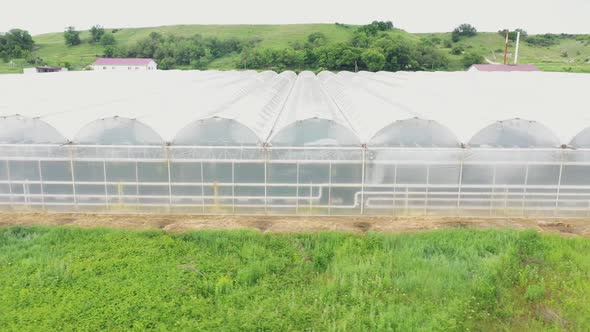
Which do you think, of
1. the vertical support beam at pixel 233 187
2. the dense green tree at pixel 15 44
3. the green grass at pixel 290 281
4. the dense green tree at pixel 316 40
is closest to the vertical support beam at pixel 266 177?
the vertical support beam at pixel 233 187

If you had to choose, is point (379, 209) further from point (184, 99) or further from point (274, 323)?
point (184, 99)

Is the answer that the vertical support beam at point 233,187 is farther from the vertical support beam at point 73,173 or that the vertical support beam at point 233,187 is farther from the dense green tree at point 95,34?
the dense green tree at point 95,34

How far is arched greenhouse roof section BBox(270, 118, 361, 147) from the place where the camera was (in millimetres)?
18000

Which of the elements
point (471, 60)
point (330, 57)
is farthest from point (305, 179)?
point (471, 60)

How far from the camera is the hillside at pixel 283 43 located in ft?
343

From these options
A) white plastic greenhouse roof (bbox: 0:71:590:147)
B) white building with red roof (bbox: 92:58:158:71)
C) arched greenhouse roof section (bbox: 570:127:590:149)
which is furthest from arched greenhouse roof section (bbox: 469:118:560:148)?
white building with red roof (bbox: 92:58:158:71)

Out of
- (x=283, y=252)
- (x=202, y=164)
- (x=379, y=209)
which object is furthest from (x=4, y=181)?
(x=379, y=209)

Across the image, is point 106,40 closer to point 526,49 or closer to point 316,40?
point 316,40

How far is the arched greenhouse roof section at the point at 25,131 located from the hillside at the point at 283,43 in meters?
76.7

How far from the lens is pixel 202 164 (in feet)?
59.0

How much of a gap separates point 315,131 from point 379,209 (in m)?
3.77

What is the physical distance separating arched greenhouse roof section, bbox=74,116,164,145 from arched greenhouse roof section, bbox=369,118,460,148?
8.37m

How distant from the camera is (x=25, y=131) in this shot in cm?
1834

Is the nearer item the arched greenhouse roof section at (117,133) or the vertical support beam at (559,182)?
the vertical support beam at (559,182)
